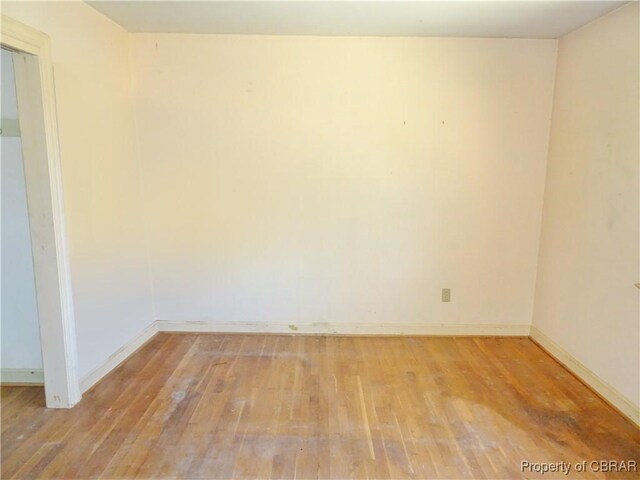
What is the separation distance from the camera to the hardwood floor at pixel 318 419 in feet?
6.34

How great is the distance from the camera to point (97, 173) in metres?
2.67

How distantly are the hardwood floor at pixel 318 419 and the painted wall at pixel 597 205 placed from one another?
348 mm

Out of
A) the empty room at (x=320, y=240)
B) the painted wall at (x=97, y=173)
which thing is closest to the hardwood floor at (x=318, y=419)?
the empty room at (x=320, y=240)

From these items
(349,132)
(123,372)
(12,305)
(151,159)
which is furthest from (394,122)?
(12,305)

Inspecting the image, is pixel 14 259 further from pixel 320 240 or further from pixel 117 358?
pixel 320 240

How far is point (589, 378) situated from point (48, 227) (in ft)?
11.4

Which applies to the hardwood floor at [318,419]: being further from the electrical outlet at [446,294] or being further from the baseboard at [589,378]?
the electrical outlet at [446,294]

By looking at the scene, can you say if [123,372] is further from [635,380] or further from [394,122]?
[635,380]

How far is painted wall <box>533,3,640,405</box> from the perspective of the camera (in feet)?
7.51

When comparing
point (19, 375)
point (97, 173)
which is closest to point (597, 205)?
point (97, 173)

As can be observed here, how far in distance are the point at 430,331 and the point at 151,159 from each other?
9.10 feet

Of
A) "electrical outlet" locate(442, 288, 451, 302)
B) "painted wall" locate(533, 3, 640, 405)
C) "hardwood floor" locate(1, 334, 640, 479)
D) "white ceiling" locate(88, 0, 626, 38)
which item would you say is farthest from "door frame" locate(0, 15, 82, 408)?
"painted wall" locate(533, 3, 640, 405)

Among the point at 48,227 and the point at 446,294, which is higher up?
the point at 48,227

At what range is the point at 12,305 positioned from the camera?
253cm
